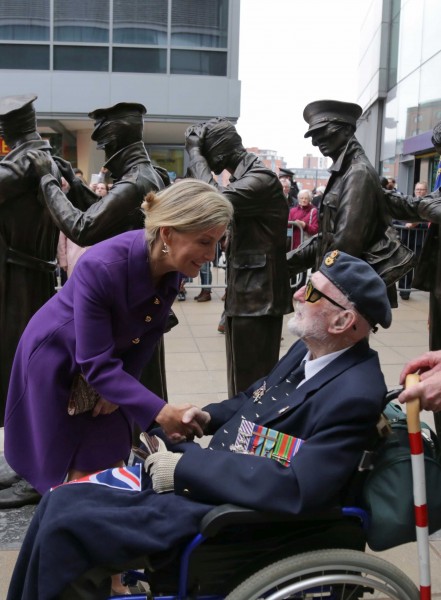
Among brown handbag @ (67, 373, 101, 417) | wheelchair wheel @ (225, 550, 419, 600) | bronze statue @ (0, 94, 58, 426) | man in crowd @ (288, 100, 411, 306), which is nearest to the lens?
wheelchair wheel @ (225, 550, 419, 600)

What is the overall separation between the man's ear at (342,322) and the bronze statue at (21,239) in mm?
2149

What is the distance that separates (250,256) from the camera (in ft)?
14.4

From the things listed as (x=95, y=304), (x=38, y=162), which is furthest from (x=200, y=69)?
(x=95, y=304)

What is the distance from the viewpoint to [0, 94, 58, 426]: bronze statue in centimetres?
395

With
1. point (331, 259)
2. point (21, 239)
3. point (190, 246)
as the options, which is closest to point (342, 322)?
point (331, 259)

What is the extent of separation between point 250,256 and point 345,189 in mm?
707

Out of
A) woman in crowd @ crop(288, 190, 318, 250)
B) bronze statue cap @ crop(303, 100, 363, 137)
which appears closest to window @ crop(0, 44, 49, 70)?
woman in crowd @ crop(288, 190, 318, 250)

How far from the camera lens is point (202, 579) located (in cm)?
211

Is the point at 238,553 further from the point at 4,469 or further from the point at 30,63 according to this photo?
the point at 30,63

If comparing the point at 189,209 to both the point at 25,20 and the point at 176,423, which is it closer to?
the point at 176,423

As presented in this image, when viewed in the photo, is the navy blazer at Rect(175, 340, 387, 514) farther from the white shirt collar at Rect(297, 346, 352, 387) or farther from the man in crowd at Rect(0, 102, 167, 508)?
the man in crowd at Rect(0, 102, 167, 508)

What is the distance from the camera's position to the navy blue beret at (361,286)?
234 cm

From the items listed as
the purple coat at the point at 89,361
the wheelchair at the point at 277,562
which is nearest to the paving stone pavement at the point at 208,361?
the purple coat at the point at 89,361

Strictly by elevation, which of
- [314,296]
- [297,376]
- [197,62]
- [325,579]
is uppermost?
[197,62]
